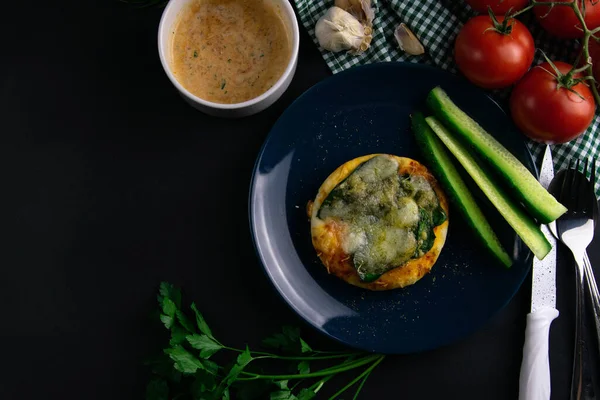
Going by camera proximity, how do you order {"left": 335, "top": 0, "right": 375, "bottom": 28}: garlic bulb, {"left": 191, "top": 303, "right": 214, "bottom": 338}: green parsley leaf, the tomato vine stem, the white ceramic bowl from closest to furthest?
the tomato vine stem, the white ceramic bowl, {"left": 191, "top": 303, "right": 214, "bottom": 338}: green parsley leaf, {"left": 335, "top": 0, "right": 375, "bottom": 28}: garlic bulb

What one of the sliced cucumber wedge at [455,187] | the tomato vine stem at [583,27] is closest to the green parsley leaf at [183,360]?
the sliced cucumber wedge at [455,187]

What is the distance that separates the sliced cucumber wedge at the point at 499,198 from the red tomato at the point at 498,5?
1.51 feet

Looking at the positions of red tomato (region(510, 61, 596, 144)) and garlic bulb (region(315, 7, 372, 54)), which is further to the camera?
garlic bulb (region(315, 7, 372, 54))

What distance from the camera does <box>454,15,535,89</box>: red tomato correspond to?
2387 millimetres

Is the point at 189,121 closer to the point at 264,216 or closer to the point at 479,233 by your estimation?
the point at 264,216

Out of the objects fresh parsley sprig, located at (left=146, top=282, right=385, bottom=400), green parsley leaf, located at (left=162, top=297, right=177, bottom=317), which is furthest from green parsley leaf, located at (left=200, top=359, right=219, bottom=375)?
green parsley leaf, located at (left=162, top=297, right=177, bottom=317)

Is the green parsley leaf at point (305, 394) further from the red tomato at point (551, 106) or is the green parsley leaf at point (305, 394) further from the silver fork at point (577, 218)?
the red tomato at point (551, 106)

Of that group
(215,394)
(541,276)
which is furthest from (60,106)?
(541,276)

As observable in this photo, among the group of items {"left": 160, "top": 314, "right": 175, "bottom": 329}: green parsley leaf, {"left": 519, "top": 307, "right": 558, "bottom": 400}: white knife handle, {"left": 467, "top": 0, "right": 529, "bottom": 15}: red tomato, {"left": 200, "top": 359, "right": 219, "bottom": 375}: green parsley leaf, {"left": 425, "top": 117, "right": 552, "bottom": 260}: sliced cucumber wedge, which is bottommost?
{"left": 519, "top": 307, "right": 558, "bottom": 400}: white knife handle

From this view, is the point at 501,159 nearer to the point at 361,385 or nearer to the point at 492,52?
the point at 492,52

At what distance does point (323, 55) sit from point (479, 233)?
96cm

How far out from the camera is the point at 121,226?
2723 millimetres

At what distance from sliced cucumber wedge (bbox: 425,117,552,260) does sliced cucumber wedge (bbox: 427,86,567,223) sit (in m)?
0.04

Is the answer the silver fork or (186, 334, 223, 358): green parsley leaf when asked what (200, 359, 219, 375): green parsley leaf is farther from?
the silver fork
